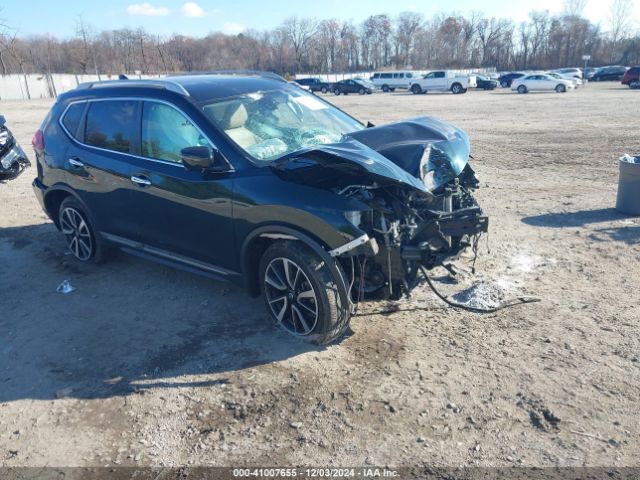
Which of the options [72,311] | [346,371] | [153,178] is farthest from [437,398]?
[72,311]

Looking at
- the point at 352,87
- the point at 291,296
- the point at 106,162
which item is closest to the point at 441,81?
the point at 352,87

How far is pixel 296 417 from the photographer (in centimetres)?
333

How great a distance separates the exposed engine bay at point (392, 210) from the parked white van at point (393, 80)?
46.3 m

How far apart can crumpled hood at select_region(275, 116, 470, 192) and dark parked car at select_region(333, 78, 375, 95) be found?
142 ft

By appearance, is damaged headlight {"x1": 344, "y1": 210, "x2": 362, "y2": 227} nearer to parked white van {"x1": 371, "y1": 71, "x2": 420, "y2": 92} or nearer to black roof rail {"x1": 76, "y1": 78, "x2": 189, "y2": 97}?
black roof rail {"x1": 76, "y1": 78, "x2": 189, "y2": 97}

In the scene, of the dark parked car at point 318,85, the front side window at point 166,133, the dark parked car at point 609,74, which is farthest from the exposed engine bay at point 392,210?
the dark parked car at point 609,74

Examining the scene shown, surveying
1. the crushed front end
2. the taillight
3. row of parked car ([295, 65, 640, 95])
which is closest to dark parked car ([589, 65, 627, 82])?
row of parked car ([295, 65, 640, 95])

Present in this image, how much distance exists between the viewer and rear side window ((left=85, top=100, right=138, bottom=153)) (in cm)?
497

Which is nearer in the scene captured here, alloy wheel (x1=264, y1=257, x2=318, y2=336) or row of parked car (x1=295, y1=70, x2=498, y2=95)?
alloy wheel (x1=264, y1=257, x2=318, y2=336)

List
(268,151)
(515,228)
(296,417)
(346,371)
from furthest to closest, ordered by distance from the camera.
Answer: (515,228), (268,151), (346,371), (296,417)

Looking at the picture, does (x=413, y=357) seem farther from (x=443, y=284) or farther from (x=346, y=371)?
(x=443, y=284)

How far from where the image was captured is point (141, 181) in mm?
4773

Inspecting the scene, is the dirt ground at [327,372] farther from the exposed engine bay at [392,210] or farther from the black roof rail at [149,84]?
the black roof rail at [149,84]

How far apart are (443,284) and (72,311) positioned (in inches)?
142
